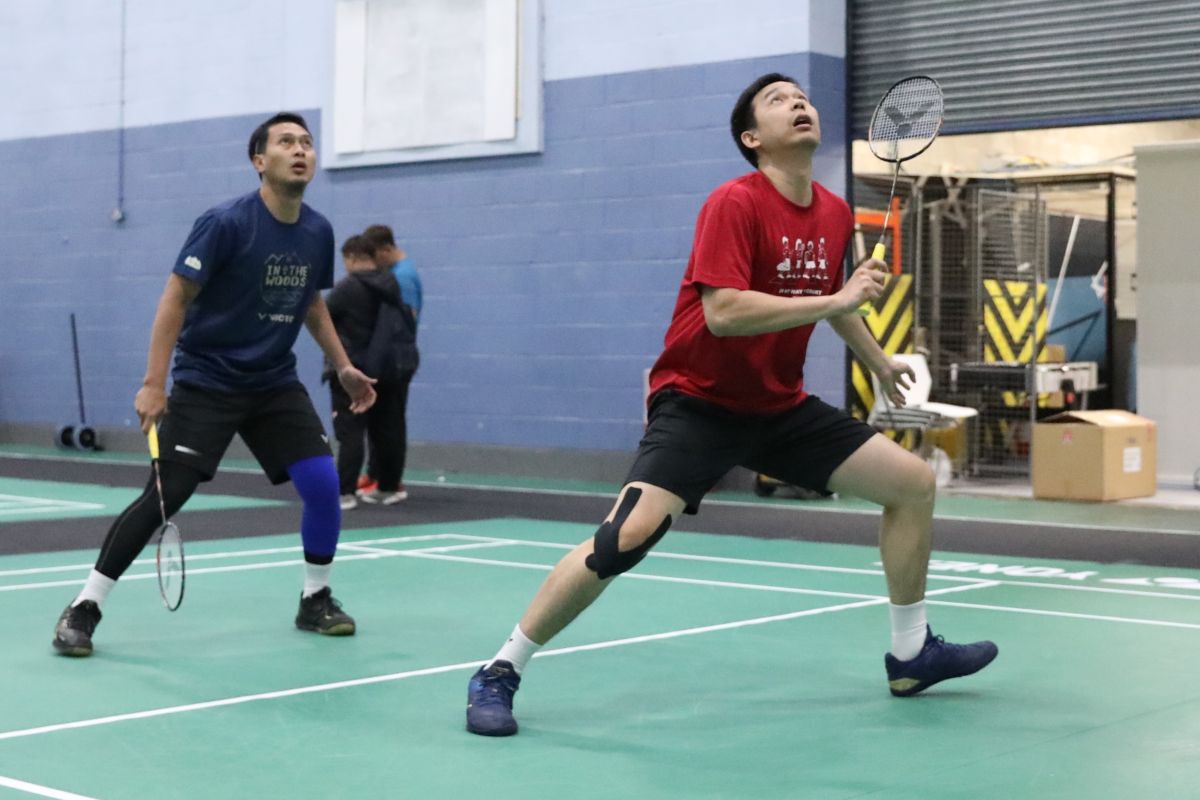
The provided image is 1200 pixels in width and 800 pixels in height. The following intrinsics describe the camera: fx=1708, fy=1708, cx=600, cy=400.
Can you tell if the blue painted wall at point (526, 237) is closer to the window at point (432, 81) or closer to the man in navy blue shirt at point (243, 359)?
the window at point (432, 81)

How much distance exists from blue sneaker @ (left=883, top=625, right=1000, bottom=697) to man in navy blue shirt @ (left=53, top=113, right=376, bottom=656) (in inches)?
89.8

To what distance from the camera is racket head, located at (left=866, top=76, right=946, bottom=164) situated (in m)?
5.68

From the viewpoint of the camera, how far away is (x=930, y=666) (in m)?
5.41

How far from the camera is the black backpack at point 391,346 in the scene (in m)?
11.6

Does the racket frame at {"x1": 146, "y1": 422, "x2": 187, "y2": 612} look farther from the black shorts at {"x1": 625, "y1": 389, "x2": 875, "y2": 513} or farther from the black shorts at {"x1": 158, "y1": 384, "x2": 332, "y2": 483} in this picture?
the black shorts at {"x1": 625, "y1": 389, "x2": 875, "y2": 513}

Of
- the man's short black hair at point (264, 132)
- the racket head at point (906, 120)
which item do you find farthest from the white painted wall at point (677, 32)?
the racket head at point (906, 120)

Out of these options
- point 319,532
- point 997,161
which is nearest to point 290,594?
point 319,532

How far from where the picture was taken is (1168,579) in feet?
27.8

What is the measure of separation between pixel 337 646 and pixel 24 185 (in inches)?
547

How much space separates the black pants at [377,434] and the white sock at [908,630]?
6.52 m

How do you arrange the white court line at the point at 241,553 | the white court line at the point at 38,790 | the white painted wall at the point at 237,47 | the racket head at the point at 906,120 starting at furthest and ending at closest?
the white painted wall at the point at 237,47
the white court line at the point at 241,553
the racket head at the point at 906,120
the white court line at the point at 38,790

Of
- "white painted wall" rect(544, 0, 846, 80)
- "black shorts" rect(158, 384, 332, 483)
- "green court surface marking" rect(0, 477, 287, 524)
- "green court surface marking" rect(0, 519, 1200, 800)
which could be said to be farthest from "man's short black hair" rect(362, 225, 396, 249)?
"black shorts" rect(158, 384, 332, 483)

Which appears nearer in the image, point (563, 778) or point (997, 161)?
point (563, 778)

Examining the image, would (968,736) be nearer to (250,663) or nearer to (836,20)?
(250,663)
